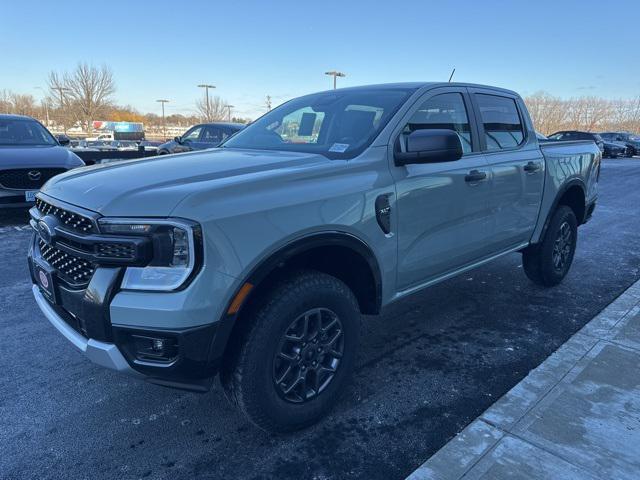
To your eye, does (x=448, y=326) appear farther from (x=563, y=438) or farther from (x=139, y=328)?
(x=139, y=328)

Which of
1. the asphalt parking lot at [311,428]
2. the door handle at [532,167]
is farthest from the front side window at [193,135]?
the door handle at [532,167]

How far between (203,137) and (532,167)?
10929 millimetres

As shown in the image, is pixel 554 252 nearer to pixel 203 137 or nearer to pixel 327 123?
pixel 327 123

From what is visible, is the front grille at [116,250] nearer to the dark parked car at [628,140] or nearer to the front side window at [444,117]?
the front side window at [444,117]

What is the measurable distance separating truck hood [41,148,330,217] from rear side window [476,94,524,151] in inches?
68.1

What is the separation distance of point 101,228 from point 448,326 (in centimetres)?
284

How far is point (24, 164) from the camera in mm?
6836

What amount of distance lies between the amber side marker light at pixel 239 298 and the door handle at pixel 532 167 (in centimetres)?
287

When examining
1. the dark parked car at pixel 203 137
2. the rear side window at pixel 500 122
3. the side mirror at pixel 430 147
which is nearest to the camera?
the side mirror at pixel 430 147

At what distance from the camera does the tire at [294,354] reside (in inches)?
87.0

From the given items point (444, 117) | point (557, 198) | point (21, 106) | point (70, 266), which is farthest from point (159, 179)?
point (21, 106)

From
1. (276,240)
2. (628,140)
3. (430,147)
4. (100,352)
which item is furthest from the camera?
(628,140)

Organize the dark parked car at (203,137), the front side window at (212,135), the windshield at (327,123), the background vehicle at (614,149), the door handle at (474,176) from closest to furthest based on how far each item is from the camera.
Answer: the windshield at (327,123)
the door handle at (474,176)
the dark parked car at (203,137)
the front side window at (212,135)
the background vehicle at (614,149)

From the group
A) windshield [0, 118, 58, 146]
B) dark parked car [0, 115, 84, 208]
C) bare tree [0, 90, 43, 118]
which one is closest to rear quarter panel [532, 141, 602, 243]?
dark parked car [0, 115, 84, 208]
